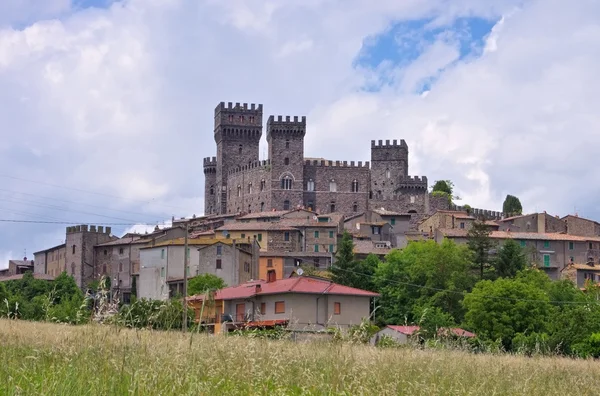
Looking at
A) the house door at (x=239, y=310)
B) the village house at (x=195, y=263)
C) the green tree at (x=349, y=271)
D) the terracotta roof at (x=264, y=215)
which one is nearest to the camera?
the house door at (x=239, y=310)

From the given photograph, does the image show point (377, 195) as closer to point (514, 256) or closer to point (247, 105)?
point (247, 105)

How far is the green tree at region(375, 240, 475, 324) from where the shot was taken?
5550 centimetres

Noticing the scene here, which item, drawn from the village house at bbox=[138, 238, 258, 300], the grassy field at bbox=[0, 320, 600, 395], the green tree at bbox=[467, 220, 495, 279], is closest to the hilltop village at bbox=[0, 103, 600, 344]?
the village house at bbox=[138, 238, 258, 300]

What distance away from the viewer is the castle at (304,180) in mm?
95250

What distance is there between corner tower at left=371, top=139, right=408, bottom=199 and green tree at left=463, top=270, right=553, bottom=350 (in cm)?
4983

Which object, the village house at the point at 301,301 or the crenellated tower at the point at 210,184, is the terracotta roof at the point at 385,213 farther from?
the village house at the point at 301,301

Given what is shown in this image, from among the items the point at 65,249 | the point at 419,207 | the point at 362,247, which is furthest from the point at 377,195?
the point at 65,249

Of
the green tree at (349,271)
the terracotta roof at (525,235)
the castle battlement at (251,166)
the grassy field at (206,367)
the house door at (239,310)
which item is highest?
the castle battlement at (251,166)

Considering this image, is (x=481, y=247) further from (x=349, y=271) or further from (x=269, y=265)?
(x=269, y=265)

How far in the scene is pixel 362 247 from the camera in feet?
246

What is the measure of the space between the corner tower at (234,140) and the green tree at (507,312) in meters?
58.3

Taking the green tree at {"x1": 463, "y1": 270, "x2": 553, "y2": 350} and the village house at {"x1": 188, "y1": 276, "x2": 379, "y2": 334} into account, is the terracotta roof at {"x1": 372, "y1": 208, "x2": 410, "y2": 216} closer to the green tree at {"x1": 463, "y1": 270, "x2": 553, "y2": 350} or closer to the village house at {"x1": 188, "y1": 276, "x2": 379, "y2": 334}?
the green tree at {"x1": 463, "y1": 270, "x2": 553, "y2": 350}

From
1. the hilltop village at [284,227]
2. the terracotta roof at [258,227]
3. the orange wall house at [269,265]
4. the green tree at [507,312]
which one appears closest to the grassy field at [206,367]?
the hilltop village at [284,227]

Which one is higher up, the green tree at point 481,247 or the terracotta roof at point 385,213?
the terracotta roof at point 385,213
